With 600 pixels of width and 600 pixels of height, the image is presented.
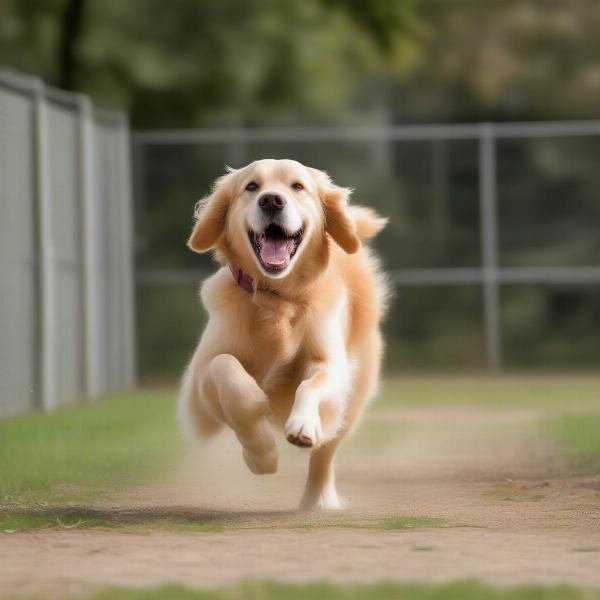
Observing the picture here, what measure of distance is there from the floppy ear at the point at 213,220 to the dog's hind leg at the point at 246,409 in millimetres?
699

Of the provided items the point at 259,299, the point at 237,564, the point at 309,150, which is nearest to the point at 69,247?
the point at 309,150

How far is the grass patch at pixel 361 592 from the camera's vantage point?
14.9ft

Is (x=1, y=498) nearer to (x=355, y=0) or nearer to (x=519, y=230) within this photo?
(x=519, y=230)

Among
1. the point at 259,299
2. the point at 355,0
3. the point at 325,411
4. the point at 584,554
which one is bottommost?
the point at 584,554

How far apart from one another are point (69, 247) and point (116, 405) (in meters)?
1.56

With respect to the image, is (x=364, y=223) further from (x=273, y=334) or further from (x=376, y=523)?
(x=376, y=523)

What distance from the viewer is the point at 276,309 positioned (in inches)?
277

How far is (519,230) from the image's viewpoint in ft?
56.4

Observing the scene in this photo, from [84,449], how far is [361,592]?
559 centimetres

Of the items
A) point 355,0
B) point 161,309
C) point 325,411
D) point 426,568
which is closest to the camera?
point 426,568

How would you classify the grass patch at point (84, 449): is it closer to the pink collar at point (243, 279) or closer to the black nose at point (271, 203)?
the pink collar at point (243, 279)

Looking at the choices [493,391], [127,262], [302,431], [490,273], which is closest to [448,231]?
[490,273]

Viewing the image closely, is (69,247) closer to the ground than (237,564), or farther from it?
farther from it

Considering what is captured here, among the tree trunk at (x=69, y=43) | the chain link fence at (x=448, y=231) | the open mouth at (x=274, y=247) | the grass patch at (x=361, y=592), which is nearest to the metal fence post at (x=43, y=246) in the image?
the chain link fence at (x=448, y=231)
